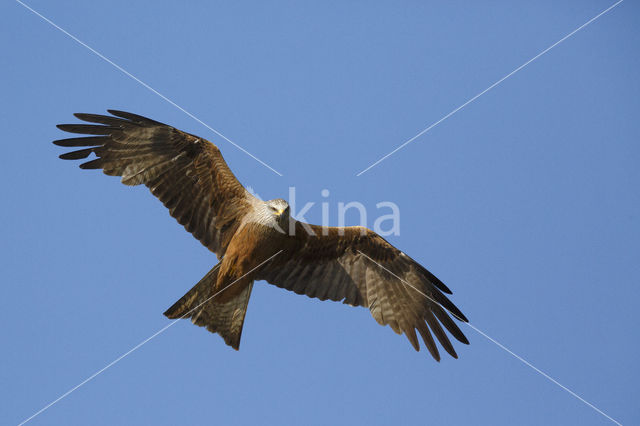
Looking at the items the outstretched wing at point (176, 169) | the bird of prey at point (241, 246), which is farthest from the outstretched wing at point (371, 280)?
the outstretched wing at point (176, 169)

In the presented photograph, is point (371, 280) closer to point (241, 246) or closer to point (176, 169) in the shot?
point (241, 246)

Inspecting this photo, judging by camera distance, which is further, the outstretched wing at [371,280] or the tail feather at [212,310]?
the outstretched wing at [371,280]

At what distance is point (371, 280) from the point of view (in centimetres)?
989

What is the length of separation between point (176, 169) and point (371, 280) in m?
3.30

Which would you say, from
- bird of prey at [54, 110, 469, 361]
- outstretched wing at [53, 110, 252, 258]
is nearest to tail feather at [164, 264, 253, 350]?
bird of prey at [54, 110, 469, 361]

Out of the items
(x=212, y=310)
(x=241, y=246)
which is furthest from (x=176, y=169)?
(x=212, y=310)

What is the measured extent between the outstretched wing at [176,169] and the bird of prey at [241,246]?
1 centimetres

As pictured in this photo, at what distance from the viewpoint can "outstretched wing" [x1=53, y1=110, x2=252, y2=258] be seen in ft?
29.6

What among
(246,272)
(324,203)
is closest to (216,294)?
(246,272)

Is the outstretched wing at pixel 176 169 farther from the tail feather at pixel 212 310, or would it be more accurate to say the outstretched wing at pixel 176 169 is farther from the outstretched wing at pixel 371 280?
the outstretched wing at pixel 371 280

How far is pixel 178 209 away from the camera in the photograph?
920cm

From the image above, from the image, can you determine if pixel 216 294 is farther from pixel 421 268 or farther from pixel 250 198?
pixel 421 268

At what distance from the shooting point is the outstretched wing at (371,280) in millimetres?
9625

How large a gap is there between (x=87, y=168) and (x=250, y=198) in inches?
87.8
